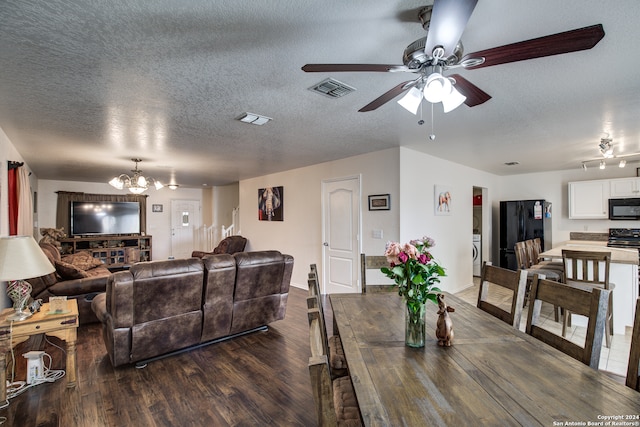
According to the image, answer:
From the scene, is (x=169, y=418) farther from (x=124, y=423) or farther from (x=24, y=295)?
(x=24, y=295)

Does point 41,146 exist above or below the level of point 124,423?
above

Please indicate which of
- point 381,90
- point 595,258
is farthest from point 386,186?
point 595,258

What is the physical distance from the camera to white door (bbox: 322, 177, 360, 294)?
4.93 m

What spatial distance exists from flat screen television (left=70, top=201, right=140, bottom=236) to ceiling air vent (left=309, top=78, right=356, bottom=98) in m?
8.43

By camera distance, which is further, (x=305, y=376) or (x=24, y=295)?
(x=305, y=376)

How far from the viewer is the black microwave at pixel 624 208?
18.1 ft

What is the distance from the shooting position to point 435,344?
1550 millimetres

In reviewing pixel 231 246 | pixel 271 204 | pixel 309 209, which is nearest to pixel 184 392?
pixel 309 209

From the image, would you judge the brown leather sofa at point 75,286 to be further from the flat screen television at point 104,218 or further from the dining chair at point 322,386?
the flat screen television at point 104,218

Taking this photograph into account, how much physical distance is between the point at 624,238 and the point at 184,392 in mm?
7592

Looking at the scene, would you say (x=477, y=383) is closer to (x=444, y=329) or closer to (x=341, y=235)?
(x=444, y=329)

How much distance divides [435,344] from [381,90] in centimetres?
181

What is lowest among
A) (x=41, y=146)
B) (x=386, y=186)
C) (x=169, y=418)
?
(x=169, y=418)

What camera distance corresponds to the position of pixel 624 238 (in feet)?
18.8
